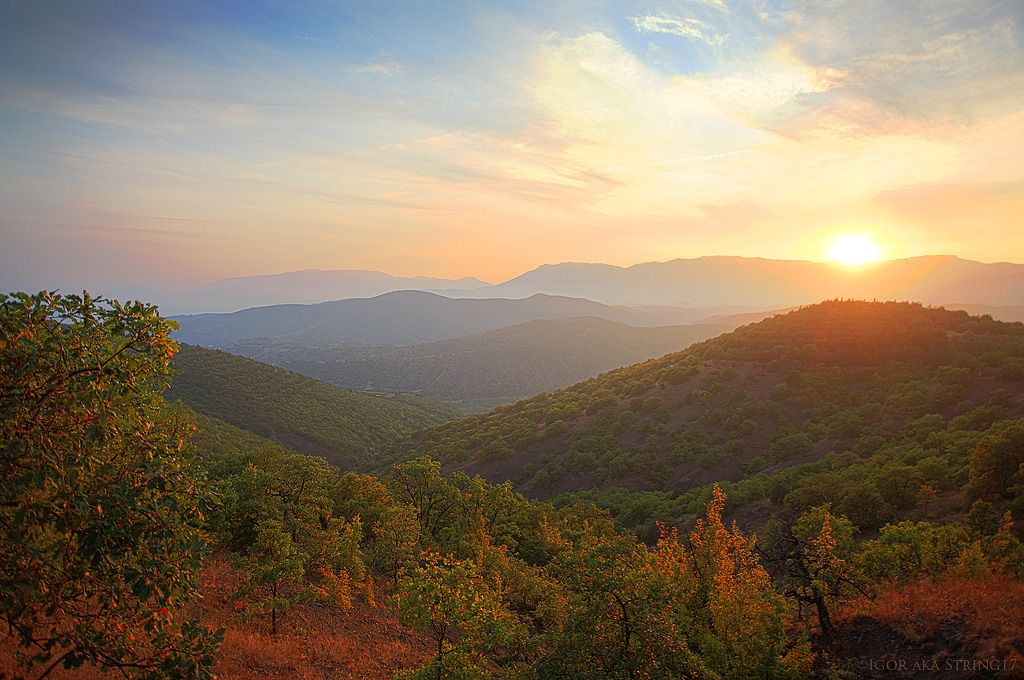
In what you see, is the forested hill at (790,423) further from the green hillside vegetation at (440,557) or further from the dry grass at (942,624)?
the dry grass at (942,624)

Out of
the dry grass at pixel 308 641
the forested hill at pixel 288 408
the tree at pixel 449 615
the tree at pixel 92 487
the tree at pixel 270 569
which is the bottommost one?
the forested hill at pixel 288 408

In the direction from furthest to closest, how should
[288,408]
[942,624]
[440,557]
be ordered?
1. [288,408]
2. [440,557]
3. [942,624]

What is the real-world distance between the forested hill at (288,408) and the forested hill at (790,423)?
20.8 metres

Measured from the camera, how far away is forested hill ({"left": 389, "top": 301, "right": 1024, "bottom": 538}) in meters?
34.2

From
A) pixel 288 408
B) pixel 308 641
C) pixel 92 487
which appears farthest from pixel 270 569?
pixel 288 408

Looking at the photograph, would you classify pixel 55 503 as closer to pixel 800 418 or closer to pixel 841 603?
pixel 841 603

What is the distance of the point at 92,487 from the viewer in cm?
586

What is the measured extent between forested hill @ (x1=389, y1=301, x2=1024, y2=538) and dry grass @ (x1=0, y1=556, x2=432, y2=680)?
2638cm

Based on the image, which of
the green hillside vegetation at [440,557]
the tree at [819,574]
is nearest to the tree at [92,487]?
the green hillside vegetation at [440,557]

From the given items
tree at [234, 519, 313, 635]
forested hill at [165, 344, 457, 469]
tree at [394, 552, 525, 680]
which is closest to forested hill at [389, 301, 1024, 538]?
forested hill at [165, 344, 457, 469]

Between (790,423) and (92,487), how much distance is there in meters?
60.1

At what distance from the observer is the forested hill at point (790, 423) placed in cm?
3416

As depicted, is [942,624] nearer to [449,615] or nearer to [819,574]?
[819,574]

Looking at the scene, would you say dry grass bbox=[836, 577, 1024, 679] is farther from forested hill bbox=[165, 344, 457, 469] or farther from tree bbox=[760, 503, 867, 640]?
forested hill bbox=[165, 344, 457, 469]
